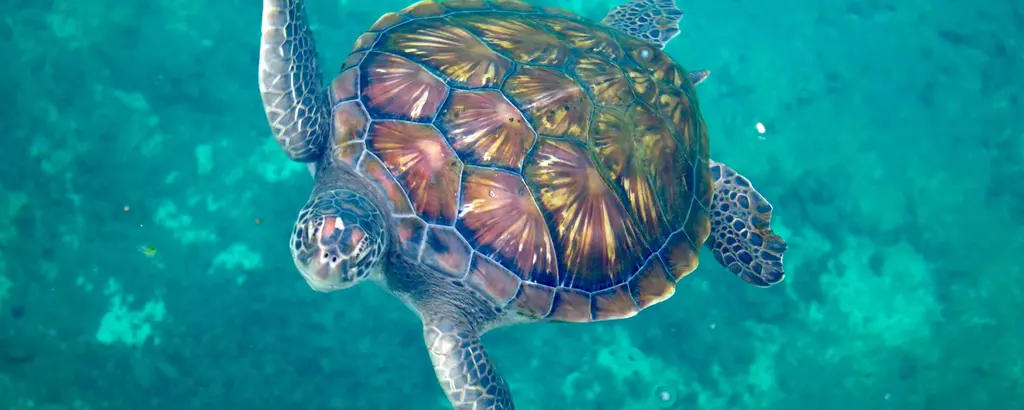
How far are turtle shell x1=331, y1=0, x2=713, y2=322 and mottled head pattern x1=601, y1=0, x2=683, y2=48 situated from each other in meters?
1.15

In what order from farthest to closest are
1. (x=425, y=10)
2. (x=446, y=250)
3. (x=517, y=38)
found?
(x=425, y=10), (x=517, y=38), (x=446, y=250)

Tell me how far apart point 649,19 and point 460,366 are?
3.03 metres

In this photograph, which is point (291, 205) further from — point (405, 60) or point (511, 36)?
point (511, 36)

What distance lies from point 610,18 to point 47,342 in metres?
4.62

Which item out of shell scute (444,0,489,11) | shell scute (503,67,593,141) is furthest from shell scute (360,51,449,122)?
shell scute (444,0,489,11)

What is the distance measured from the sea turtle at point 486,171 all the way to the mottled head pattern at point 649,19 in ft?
3.29

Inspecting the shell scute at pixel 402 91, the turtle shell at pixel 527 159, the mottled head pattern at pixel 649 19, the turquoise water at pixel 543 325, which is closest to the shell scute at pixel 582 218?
the turtle shell at pixel 527 159

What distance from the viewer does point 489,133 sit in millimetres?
3061

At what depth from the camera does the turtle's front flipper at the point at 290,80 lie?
325 centimetres

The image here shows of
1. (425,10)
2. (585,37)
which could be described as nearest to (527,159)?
(585,37)

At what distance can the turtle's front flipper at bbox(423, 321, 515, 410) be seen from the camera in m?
3.31

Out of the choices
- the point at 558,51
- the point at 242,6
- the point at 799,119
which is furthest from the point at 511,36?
the point at 799,119

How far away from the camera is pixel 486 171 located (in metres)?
3.04

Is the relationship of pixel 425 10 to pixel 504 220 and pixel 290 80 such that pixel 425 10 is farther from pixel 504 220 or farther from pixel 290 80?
pixel 504 220
